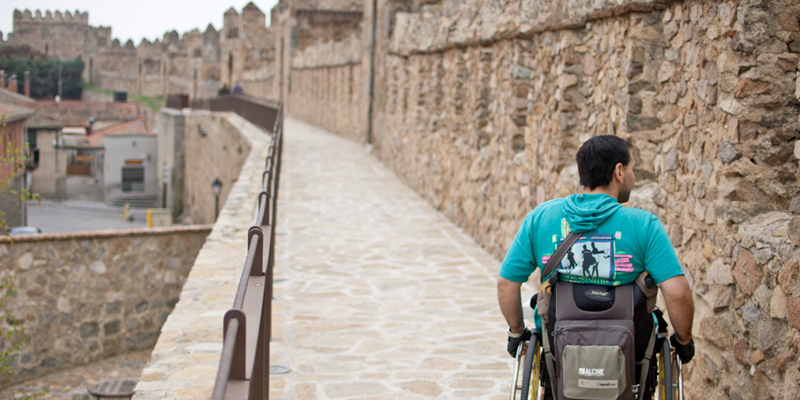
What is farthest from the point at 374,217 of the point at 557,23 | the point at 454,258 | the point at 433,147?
the point at 557,23

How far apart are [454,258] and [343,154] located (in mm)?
9870

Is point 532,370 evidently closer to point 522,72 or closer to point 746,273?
point 746,273

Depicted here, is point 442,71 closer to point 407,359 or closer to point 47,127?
point 407,359

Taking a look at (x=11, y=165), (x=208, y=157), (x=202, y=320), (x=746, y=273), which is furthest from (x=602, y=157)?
(x=208, y=157)

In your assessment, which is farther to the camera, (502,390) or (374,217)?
(374,217)

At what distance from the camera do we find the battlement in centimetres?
8514

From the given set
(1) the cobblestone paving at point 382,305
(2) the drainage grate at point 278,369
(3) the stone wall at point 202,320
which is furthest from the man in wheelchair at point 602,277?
(2) the drainage grate at point 278,369

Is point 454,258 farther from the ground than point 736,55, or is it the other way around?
point 736,55

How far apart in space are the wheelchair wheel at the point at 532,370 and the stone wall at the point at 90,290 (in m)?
8.61

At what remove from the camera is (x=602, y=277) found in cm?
306

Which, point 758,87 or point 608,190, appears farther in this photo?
point 758,87

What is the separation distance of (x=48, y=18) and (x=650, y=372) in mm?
92638

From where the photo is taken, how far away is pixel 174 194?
36.4 meters

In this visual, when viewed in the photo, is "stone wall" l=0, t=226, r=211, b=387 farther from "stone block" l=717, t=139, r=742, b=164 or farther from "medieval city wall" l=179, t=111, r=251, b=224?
"stone block" l=717, t=139, r=742, b=164
